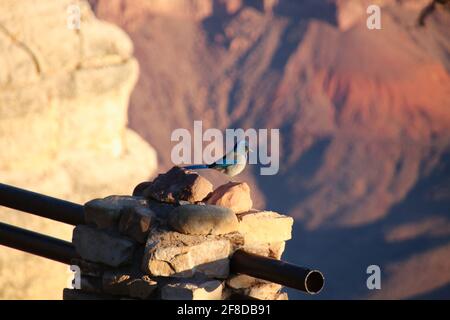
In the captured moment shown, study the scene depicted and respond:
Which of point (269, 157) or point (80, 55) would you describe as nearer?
point (80, 55)

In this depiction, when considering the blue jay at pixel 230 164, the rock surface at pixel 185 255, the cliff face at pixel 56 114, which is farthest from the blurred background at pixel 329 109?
A: the rock surface at pixel 185 255

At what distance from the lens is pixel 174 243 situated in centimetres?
299

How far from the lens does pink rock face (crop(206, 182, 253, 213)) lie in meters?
3.22

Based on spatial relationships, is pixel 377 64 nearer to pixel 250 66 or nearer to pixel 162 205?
pixel 250 66

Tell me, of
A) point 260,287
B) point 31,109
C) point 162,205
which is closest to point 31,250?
point 162,205

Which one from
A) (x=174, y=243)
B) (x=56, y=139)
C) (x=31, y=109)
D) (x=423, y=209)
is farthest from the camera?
(x=423, y=209)

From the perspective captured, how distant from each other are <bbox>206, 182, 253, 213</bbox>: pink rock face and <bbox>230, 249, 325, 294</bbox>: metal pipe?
1.18 ft

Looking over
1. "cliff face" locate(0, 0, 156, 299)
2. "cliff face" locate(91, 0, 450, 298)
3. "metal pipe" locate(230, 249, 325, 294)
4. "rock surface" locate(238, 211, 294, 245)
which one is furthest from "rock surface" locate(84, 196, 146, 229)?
"cliff face" locate(91, 0, 450, 298)

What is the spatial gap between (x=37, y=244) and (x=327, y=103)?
3081 cm

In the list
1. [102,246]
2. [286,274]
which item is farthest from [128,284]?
[286,274]

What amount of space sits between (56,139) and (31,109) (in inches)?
30.7

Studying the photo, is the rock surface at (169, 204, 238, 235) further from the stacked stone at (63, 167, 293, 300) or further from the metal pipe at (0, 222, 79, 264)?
the metal pipe at (0, 222, 79, 264)

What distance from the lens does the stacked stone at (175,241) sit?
2.99 meters

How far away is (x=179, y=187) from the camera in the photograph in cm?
323
